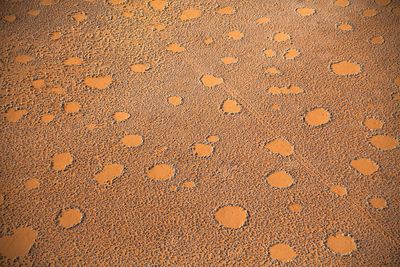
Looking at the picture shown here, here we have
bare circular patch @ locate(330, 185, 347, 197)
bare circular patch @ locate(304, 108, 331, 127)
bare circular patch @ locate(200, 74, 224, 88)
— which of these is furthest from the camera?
bare circular patch @ locate(200, 74, 224, 88)

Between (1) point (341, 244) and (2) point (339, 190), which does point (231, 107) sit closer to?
(2) point (339, 190)

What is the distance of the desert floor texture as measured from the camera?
61.1 inches

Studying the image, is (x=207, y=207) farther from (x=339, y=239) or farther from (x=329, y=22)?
(x=329, y=22)

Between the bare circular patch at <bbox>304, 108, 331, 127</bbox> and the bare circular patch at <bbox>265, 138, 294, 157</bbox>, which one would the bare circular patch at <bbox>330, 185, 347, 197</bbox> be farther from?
the bare circular patch at <bbox>304, 108, 331, 127</bbox>

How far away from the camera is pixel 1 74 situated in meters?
2.11

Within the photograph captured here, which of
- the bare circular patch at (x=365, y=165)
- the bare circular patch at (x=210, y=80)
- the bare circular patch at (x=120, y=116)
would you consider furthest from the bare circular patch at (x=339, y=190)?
the bare circular patch at (x=120, y=116)

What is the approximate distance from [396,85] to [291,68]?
1.48ft

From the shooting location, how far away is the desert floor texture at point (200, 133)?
1.55 m

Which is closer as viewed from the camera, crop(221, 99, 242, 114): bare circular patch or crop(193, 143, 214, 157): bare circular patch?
crop(193, 143, 214, 157): bare circular patch

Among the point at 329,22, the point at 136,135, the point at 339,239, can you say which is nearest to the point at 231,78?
the point at 136,135

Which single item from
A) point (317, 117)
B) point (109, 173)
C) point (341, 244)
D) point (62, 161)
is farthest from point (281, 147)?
point (62, 161)

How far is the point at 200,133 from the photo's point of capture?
1.90 metres

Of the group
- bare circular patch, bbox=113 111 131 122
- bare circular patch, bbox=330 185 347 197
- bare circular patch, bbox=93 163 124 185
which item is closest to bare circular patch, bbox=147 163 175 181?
bare circular patch, bbox=93 163 124 185

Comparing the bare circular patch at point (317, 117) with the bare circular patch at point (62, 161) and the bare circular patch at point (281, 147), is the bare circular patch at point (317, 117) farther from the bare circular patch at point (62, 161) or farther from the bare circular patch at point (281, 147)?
the bare circular patch at point (62, 161)
